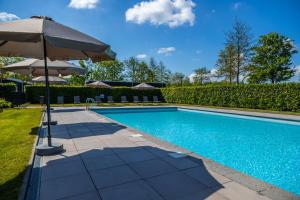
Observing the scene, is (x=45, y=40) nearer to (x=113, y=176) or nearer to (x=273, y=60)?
(x=113, y=176)

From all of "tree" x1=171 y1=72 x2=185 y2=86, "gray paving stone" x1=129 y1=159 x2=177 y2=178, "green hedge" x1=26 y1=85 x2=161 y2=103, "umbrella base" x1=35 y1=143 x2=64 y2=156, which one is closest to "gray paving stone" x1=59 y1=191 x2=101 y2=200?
"gray paving stone" x1=129 y1=159 x2=177 y2=178

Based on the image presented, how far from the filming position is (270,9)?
1355 cm

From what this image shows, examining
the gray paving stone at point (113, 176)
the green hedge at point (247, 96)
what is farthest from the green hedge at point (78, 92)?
the gray paving stone at point (113, 176)

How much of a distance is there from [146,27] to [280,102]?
40.1 feet

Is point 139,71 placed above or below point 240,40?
below

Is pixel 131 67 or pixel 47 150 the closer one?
pixel 47 150

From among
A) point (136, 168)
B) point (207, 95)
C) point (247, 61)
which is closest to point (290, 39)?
point (247, 61)

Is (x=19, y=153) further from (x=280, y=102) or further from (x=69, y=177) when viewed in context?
(x=280, y=102)

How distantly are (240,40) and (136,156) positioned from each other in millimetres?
26610

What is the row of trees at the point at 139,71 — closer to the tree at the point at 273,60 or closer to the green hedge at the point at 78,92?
the tree at the point at 273,60

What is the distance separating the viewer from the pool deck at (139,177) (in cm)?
280

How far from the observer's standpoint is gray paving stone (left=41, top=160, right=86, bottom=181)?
3455 millimetres

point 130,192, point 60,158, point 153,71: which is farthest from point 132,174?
point 153,71

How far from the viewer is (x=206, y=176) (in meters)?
3.37
